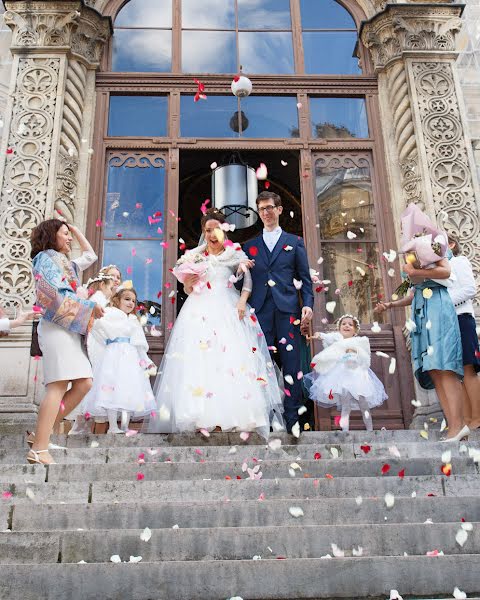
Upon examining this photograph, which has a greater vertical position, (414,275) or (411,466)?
(414,275)

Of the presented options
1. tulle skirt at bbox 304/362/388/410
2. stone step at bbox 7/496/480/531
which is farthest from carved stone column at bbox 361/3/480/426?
stone step at bbox 7/496/480/531

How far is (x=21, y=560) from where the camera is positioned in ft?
10.4

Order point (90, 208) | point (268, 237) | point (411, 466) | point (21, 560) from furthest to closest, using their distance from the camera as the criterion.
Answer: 1. point (90, 208)
2. point (268, 237)
3. point (411, 466)
4. point (21, 560)

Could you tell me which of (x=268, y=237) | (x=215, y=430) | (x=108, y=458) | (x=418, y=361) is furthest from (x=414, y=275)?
(x=108, y=458)

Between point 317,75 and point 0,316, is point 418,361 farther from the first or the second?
point 317,75

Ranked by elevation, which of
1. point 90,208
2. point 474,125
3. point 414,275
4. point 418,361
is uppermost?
point 474,125

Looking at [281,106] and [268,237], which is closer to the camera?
[268,237]

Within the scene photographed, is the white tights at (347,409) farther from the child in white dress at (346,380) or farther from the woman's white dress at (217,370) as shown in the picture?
the woman's white dress at (217,370)

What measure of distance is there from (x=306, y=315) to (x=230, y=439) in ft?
3.72

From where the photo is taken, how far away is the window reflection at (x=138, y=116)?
8.98m

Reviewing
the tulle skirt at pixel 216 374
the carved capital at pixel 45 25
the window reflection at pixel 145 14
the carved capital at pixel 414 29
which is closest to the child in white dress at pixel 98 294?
the tulle skirt at pixel 216 374

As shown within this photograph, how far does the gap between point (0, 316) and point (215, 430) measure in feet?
6.06

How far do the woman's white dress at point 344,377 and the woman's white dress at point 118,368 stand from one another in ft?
5.27

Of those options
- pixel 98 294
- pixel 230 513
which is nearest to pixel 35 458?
pixel 230 513
